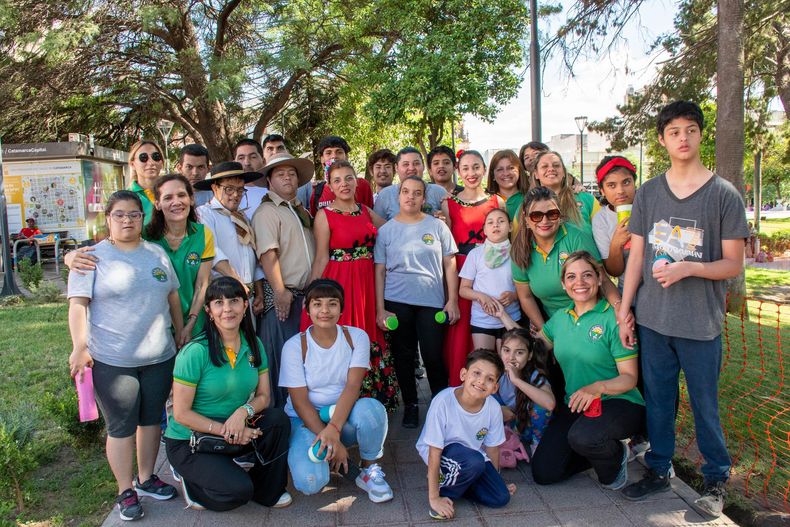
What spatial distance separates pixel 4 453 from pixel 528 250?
3.27 meters

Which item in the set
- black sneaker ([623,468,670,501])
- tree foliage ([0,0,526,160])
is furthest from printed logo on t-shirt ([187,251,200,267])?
tree foliage ([0,0,526,160])

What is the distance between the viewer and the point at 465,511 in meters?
3.21

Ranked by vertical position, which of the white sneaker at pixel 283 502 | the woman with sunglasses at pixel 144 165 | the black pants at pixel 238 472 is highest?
the woman with sunglasses at pixel 144 165

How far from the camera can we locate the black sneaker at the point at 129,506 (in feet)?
10.3

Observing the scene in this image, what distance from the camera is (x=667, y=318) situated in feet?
10.3

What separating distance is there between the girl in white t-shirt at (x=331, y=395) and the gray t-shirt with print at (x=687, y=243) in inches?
65.5

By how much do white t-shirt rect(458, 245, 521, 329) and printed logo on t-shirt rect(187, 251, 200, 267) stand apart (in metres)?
1.82

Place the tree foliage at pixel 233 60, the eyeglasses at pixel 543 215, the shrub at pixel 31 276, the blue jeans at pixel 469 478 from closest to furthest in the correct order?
the blue jeans at pixel 469 478
the eyeglasses at pixel 543 215
the shrub at pixel 31 276
the tree foliage at pixel 233 60

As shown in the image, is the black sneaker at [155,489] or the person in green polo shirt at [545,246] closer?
the black sneaker at [155,489]

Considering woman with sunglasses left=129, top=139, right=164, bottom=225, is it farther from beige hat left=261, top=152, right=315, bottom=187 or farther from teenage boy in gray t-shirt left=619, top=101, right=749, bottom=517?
teenage boy in gray t-shirt left=619, top=101, right=749, bottom=517

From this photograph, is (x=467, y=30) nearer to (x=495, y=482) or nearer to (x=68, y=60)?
(x=68, y=60)

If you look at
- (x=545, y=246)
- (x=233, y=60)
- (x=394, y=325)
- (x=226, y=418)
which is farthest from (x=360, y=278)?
(x=233, y=60)

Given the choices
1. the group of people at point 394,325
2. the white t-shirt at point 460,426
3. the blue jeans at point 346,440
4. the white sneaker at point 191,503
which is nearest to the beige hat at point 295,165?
the group of people at point 394,325

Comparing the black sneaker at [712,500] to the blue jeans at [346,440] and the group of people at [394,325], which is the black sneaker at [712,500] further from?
the blue jeans at [346,440]
